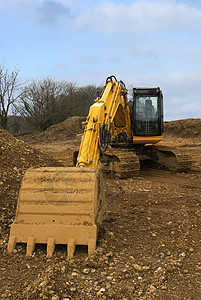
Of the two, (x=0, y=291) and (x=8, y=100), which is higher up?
(x=8, y=100)

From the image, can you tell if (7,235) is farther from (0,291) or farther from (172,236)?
(172,236)

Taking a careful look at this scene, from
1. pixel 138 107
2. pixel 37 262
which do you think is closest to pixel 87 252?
pixel 37 262

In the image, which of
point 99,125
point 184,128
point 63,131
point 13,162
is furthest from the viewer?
point 63,131

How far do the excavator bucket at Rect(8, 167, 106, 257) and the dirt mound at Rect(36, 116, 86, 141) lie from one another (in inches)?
872

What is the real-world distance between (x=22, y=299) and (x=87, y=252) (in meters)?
0.97

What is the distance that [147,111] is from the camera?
9258mm

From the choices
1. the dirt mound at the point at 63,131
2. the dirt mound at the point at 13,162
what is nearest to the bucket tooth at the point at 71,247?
the dirt mound at the point at 13,162

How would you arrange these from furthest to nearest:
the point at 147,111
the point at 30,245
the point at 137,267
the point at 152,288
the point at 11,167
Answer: the point at 147,111 → the point at 11,167 → the point at 30,245 → the point at 137,267 → the point at 152,288

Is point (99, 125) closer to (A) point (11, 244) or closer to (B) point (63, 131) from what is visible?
(A) point (11, 244)

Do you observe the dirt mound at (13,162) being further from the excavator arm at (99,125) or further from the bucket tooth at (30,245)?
the bucket tooth at (30,245)

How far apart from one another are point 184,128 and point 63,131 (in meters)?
10.0

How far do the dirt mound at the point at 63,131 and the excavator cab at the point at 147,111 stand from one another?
16938 millimetres

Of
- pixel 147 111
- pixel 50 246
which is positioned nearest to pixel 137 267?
pixel 50 246

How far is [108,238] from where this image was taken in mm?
3781
